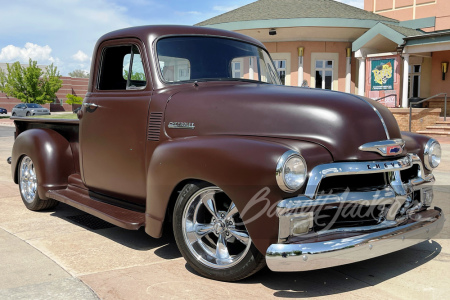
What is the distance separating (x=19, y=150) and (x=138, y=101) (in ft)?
7.44

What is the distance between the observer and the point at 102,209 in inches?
172

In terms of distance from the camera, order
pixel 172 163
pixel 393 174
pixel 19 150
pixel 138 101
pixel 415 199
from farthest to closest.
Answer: pixel 19 150
pixel 138 101
pixel 415 199
pixel 172 163
pixel 393 174

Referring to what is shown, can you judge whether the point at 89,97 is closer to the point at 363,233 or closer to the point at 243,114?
the point at 243,114

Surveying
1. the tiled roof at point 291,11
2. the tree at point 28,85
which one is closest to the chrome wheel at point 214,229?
the tiled roof at point 291,11

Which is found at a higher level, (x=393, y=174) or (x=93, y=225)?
(x=393, y=174)

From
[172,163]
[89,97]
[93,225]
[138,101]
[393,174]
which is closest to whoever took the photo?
[393,174]

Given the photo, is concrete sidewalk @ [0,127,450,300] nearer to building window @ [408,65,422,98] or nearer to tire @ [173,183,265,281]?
tire @ [173,183,265,281]

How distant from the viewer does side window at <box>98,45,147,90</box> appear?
434 cm

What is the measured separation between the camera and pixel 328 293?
323 cm

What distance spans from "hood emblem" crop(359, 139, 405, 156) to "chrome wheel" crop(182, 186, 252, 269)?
100 cm

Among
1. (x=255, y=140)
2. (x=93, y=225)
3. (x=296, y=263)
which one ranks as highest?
(x=255, y=140)

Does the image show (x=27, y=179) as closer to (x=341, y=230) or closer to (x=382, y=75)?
(x=341, y=230)

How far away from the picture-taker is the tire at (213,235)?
3.29 metres

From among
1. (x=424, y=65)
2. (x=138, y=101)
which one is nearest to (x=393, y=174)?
(x=138, y=101)
